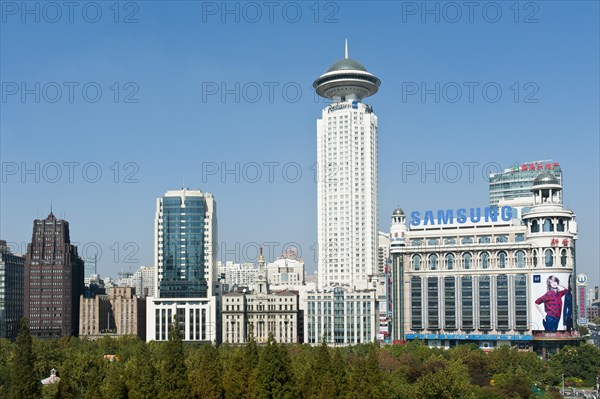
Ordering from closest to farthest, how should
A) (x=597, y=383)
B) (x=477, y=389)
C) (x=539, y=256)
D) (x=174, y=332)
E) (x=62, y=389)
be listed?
(x=62, y=389) < (x=174, y=332) < (x=477, y=389) < (x=597, y=383) < (x=539, y=256)

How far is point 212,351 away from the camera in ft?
256

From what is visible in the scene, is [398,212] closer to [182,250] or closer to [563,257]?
[563,257]

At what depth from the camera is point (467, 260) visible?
470ft

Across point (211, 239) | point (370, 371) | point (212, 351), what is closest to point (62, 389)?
point (212, 351)

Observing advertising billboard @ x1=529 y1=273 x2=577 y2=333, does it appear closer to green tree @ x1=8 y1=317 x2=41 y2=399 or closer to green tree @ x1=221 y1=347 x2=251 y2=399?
green tree @ x1=221 y1=347 x2=251 y2=399

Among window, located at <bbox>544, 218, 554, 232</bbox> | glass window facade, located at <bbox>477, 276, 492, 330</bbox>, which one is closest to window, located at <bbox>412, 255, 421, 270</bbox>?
glass window facade, located at <bbox>477, 276, 492, 330</bbox>

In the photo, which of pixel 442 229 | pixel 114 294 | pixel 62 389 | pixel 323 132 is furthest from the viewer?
pixel 114 294

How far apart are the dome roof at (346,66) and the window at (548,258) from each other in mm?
65223

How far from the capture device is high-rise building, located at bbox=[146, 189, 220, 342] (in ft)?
548

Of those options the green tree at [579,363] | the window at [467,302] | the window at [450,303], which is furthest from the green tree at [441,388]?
the window at [450,303]

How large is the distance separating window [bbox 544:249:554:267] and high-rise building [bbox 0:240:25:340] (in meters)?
117

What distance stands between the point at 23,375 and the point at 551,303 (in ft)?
303

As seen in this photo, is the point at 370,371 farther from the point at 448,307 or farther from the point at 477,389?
the point at 448,307

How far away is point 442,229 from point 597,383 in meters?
45.0
